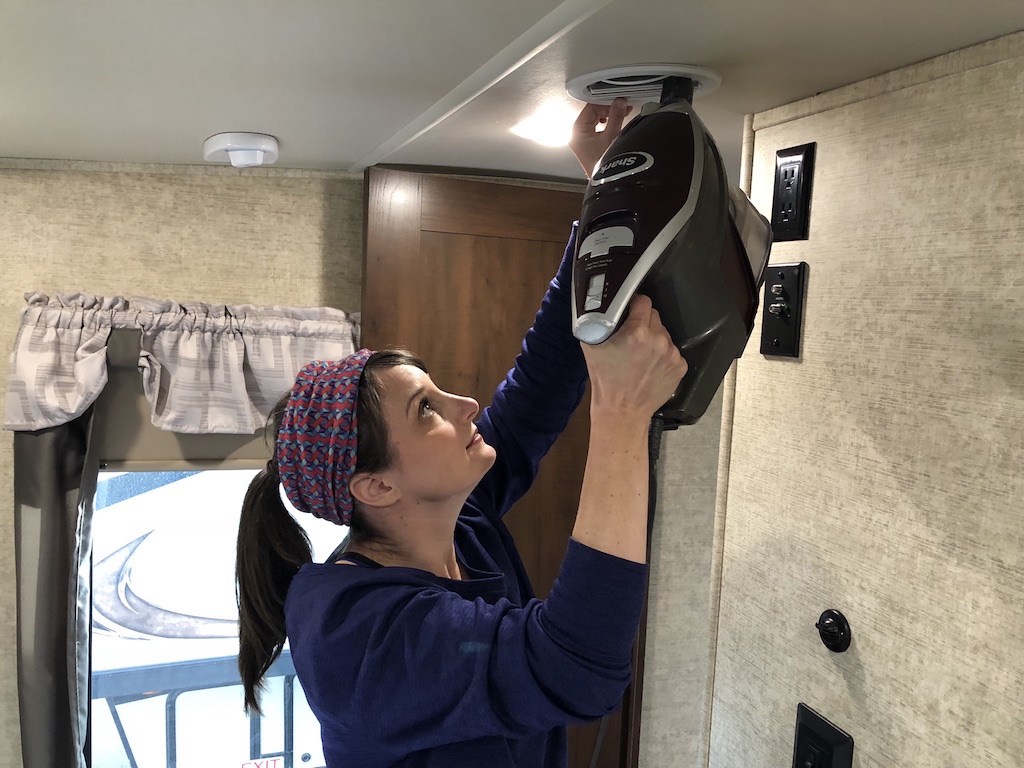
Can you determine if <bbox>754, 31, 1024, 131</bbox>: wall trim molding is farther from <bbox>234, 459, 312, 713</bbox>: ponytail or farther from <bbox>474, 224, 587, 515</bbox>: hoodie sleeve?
<bbox>234, 459, 312, 713</bbox>: ponytail

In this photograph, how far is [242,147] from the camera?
4.37 feet

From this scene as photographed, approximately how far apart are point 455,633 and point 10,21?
2.38 ft

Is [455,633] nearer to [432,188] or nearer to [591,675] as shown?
[591,675]

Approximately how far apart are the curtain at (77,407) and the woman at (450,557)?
0.63 meters

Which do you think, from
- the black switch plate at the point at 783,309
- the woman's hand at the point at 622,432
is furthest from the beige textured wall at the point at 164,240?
the woman's hand at the point at 622,432

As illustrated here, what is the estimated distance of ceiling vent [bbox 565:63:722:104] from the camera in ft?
2.68

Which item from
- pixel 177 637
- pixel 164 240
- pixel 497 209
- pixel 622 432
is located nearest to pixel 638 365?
pixel 622 432

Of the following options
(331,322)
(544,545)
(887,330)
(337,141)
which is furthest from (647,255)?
(544,545)

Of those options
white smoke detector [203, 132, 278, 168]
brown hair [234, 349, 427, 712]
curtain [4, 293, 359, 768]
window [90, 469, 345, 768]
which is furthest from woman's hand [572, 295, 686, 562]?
window [90, 469, 345, 768]

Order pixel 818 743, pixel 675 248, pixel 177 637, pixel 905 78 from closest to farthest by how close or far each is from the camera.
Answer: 1. pixel 675 248
2. pixel 905 78
3. pixel 818 743
4. pixel 177 637

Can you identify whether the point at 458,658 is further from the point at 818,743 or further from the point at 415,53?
the point at 415,53

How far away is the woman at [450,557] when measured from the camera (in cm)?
70

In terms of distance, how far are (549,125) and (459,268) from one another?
59 cm

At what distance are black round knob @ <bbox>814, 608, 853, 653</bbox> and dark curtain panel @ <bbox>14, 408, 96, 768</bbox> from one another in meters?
1.42
